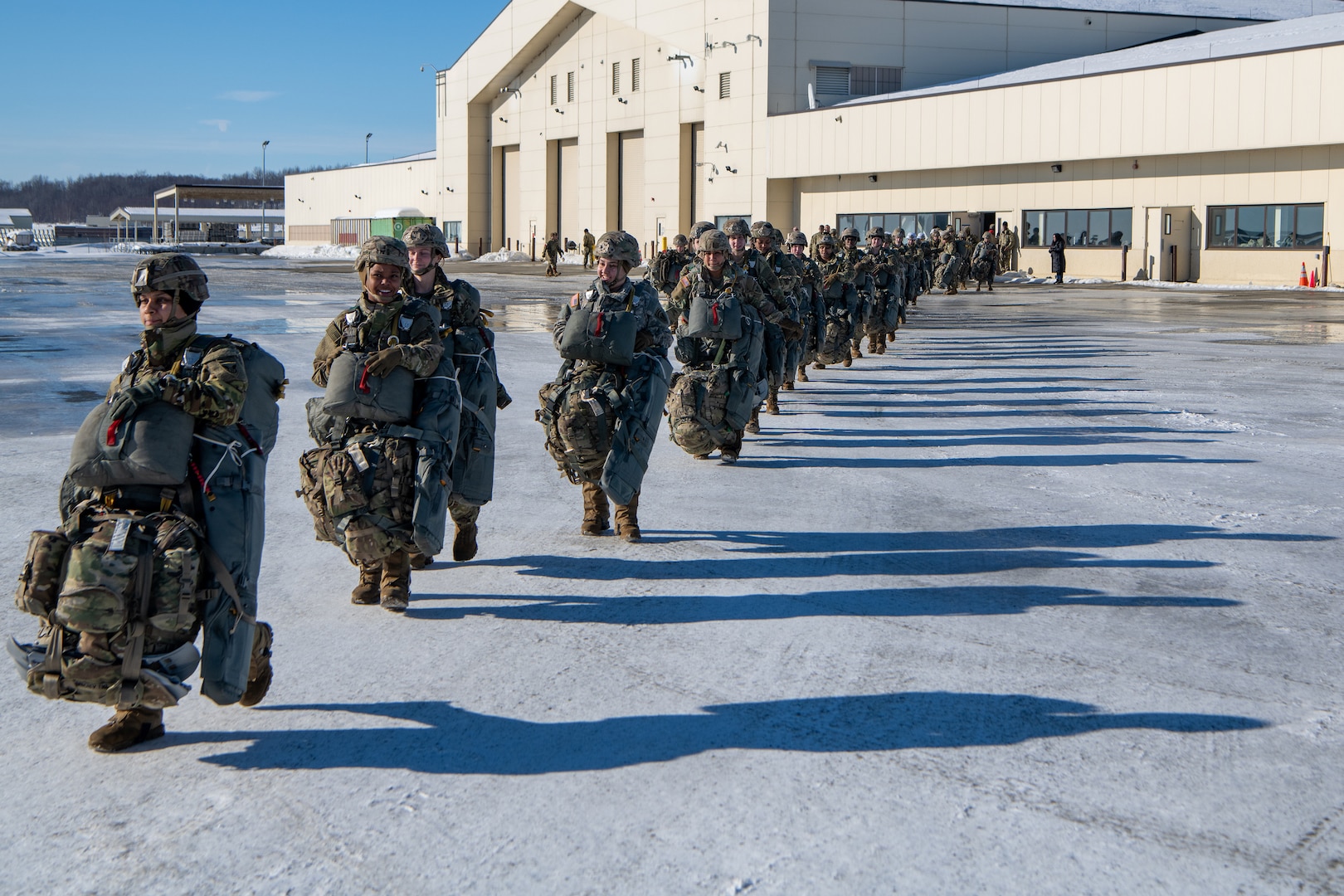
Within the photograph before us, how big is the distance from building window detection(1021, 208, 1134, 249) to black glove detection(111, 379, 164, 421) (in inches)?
1635

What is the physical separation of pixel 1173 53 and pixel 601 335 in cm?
4301

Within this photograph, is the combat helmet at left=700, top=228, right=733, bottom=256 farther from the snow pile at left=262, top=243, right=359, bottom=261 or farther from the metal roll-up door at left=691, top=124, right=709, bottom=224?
the snow pile at left=262, top=243, right=359, bottom=261

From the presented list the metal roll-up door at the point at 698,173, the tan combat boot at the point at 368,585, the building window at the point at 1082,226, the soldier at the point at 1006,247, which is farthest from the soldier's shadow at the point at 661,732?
the metal roll-up door at the point at 698,173

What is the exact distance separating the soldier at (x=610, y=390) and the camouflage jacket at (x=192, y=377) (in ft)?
10.7

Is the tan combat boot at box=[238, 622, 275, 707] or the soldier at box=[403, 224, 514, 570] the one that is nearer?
the tan combat boot at box=[238, 622, 275, 707]

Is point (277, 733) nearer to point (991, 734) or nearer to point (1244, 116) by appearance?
point (991, 734)

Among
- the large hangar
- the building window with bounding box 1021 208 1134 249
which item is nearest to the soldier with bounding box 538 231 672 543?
the large hangar

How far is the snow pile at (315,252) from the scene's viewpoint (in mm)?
82062

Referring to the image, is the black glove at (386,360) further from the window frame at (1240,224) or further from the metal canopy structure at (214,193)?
the metal canopy structure at (214,193)

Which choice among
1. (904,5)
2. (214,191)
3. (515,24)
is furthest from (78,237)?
(904,5)

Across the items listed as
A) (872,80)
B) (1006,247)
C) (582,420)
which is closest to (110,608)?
(582,420)

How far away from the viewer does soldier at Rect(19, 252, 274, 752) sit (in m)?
4.27

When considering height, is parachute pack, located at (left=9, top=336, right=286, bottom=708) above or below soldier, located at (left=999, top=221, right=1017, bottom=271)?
below

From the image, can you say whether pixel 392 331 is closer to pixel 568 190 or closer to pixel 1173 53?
pixel 1173 53
